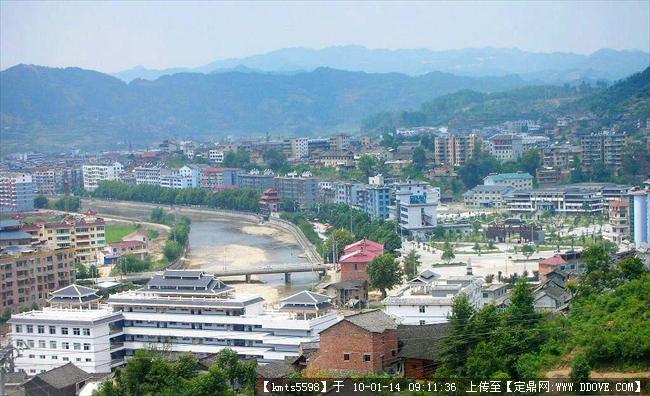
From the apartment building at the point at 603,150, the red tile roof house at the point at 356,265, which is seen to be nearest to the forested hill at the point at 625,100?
the apartment building at the point at 603,150

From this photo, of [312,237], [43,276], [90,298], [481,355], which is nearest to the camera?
[481,355]

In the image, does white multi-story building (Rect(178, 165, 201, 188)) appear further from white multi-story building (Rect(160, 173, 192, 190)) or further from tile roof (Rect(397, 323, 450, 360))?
tile roof (Rect(397, 323, 450, 360))

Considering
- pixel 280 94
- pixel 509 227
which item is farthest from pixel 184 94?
pixel 509 227

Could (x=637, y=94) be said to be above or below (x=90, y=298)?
above

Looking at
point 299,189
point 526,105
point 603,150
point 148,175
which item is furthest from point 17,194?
point 526,105

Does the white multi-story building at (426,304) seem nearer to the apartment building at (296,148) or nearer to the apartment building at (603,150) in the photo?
the apartment building at (603,150)

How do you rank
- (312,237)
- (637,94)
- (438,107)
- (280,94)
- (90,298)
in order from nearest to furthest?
(90,298) → (312,237) → (637,94) → (438,107) → (280,94)

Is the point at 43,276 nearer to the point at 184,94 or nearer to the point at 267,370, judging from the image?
the point at 267,370
